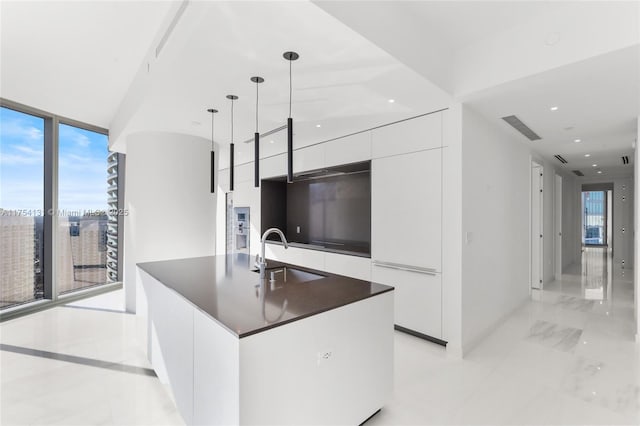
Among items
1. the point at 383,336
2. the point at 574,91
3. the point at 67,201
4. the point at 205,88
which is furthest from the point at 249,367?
the point at 67,201

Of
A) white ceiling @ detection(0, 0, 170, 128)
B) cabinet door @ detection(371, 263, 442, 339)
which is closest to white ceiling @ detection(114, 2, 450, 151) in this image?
white ceiling @ detection(0, 0, 170, 128)

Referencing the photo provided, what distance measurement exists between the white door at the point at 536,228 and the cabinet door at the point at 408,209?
330cm

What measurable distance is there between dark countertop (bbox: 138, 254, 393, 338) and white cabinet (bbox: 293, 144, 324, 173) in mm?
2272

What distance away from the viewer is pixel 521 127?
3.88 meters

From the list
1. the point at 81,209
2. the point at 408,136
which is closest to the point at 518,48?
the point at 408,136

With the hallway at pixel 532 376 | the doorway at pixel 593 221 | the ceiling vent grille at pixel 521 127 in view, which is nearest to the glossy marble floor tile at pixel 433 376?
the hallway at pixel 532 376

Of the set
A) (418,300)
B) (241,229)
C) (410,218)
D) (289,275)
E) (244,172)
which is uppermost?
(244,172)

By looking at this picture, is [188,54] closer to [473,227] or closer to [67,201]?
[473,227]

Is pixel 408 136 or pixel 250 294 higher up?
pixel 408 136

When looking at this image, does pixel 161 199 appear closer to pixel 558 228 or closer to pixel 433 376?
pixel 433 376

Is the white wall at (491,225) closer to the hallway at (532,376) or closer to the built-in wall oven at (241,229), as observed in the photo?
the hallway at (532,376)

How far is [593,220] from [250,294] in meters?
15.6

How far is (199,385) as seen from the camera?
176 cm

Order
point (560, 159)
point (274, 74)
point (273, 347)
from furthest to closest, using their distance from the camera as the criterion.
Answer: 1. point (560, 159)
2. point (274, 74)
3. point (273, 347)
